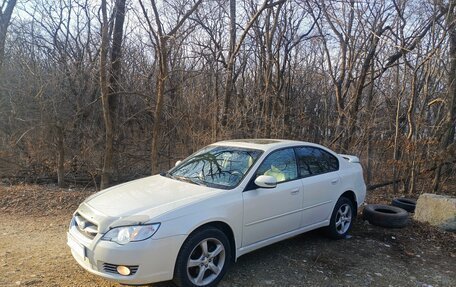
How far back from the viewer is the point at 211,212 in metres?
3.98

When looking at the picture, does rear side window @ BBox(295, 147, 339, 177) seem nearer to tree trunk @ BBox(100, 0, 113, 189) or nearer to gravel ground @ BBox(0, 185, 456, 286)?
gravel ground @ BBox(0, 185, 456, 286)

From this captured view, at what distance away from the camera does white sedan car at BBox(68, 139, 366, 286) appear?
361 centimetres

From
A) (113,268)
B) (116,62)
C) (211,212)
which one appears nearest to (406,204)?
(211,212)

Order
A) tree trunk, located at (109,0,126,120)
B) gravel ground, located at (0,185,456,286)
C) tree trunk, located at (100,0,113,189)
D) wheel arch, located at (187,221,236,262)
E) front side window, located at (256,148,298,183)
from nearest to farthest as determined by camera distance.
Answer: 1. wheel arch, located at (187,221,236,262)
2. gravel ground, located at (0,185,456,286)
3. front side window, located at (256,148,298,183)
4. tree trunk, located at (100,0,113,189)
5. tree trunk, located at (109,0,126,120)

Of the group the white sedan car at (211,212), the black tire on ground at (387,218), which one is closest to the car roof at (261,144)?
the white sedan car at (211,212)

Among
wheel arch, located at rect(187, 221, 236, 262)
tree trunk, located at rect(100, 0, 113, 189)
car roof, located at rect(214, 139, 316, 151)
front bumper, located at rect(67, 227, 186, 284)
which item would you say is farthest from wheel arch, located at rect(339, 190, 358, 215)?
tree trunk, located at rect(100, 0, 113, 189)

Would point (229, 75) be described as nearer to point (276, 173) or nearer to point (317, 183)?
point (317, 183)

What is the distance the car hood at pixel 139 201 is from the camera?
3.74 meters

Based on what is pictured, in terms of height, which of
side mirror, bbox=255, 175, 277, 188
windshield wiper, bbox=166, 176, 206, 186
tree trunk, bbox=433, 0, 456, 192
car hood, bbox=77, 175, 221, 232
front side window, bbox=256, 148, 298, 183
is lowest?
car hood, bbox=77, 175, 221, 232

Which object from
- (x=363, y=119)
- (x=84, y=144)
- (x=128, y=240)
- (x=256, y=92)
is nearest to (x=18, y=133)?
(x=84, y=144)

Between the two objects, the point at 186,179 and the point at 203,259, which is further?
the point at 186,179

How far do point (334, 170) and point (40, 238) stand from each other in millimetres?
4622

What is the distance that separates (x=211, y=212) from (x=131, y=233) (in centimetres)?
85

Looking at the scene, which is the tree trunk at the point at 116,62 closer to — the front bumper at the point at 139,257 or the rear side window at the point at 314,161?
Result: the rear side window at the point at 314,161
